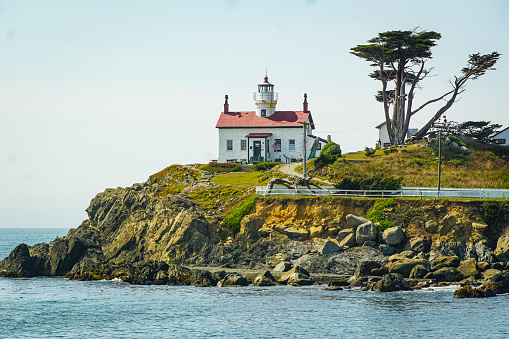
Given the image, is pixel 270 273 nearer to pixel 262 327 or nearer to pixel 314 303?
pixel 314 303

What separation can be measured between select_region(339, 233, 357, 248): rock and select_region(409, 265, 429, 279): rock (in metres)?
6.34

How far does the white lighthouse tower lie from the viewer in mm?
83250

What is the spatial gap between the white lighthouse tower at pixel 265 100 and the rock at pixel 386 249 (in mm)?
36652

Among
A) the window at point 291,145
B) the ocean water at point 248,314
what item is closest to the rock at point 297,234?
the ocean water at point 248,314

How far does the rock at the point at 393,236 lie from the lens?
164 ft

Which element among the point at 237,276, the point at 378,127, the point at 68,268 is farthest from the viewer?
the point at 378,127

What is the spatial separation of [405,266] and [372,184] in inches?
477

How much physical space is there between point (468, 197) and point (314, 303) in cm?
1942

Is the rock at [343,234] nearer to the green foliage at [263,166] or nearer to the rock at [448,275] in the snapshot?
the rock at [448,275]

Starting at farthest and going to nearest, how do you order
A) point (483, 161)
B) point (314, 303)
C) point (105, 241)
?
point (483, 161) < point (105, 241) < point (314, 303)

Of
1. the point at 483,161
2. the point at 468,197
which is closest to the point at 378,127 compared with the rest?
the point at 483,161

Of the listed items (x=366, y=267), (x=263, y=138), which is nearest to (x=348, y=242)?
(x=366, y=267)

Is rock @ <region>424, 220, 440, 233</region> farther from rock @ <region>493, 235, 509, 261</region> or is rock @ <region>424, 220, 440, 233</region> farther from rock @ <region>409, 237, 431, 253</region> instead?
rock @ <region>493, 235, 509, 261</region>

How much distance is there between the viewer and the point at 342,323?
33.8 m
